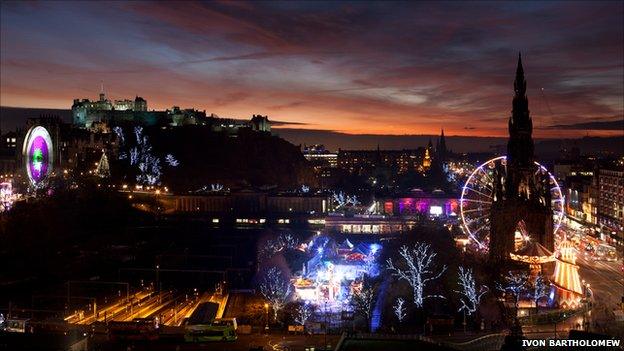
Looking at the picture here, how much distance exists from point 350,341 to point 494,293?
17613mm

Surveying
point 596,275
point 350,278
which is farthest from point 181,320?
point 596,275

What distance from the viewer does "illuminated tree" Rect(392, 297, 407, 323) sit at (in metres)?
27.7

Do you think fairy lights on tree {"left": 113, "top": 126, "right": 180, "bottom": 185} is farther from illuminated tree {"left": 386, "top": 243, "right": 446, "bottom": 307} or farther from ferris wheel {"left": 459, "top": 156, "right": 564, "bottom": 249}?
illuminated tree {"left": 386, "top": 243, "right": 446, "bottom": 307}

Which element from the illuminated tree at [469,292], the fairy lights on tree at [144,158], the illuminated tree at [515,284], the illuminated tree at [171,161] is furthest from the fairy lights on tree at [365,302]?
the illuminated tree at [171,161]

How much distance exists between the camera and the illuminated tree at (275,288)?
3078 cm

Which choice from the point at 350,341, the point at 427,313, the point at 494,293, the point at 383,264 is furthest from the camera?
the point at 383,264

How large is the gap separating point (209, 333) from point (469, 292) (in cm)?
1357

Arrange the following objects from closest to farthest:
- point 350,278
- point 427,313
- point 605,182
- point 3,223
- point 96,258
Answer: point 427,313
point 350,278
point 96,258
point 3,223
point 605,182

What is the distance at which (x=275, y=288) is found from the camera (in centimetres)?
3441

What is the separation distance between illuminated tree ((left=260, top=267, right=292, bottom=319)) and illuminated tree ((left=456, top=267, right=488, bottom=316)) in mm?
9464

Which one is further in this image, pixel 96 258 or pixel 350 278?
pixel 96 258

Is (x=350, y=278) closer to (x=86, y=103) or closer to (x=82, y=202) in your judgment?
(x=82, y=202)

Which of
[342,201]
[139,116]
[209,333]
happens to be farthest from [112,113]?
[209,333]

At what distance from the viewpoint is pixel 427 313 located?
2798cm
